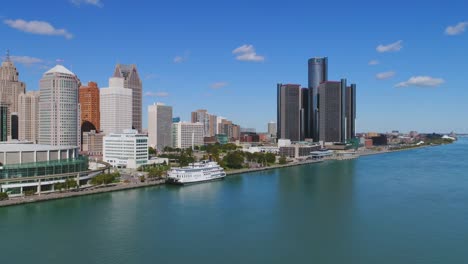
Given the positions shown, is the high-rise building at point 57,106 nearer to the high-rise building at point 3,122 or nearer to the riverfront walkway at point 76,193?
the high-rise building at point 3,122

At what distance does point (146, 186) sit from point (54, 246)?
30.4 ft

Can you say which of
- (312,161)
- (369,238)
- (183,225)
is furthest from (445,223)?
(312,161)

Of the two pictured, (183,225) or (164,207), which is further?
(164,207)

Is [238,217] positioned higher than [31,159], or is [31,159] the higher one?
[31,159]

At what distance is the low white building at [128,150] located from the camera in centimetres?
2592

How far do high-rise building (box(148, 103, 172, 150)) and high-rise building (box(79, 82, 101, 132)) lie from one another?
504 cm

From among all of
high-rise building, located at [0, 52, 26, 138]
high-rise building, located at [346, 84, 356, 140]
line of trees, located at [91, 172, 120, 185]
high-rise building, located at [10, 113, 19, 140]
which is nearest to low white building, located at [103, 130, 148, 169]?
line of trees, located at [91, 172, 120, 185]

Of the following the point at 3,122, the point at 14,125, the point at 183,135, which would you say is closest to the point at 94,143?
the point at 3,122

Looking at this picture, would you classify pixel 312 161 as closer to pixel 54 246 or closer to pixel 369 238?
pixel 369 238

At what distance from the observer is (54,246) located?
9703mm

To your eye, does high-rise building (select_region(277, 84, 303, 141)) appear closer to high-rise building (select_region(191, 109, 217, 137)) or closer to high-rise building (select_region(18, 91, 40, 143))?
high-rise building (select_region(191, 109, 217, 137))

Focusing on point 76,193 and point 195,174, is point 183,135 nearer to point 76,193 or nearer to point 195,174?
point 195,174

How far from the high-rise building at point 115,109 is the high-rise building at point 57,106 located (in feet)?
23.8

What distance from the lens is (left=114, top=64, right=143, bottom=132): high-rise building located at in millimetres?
42812
